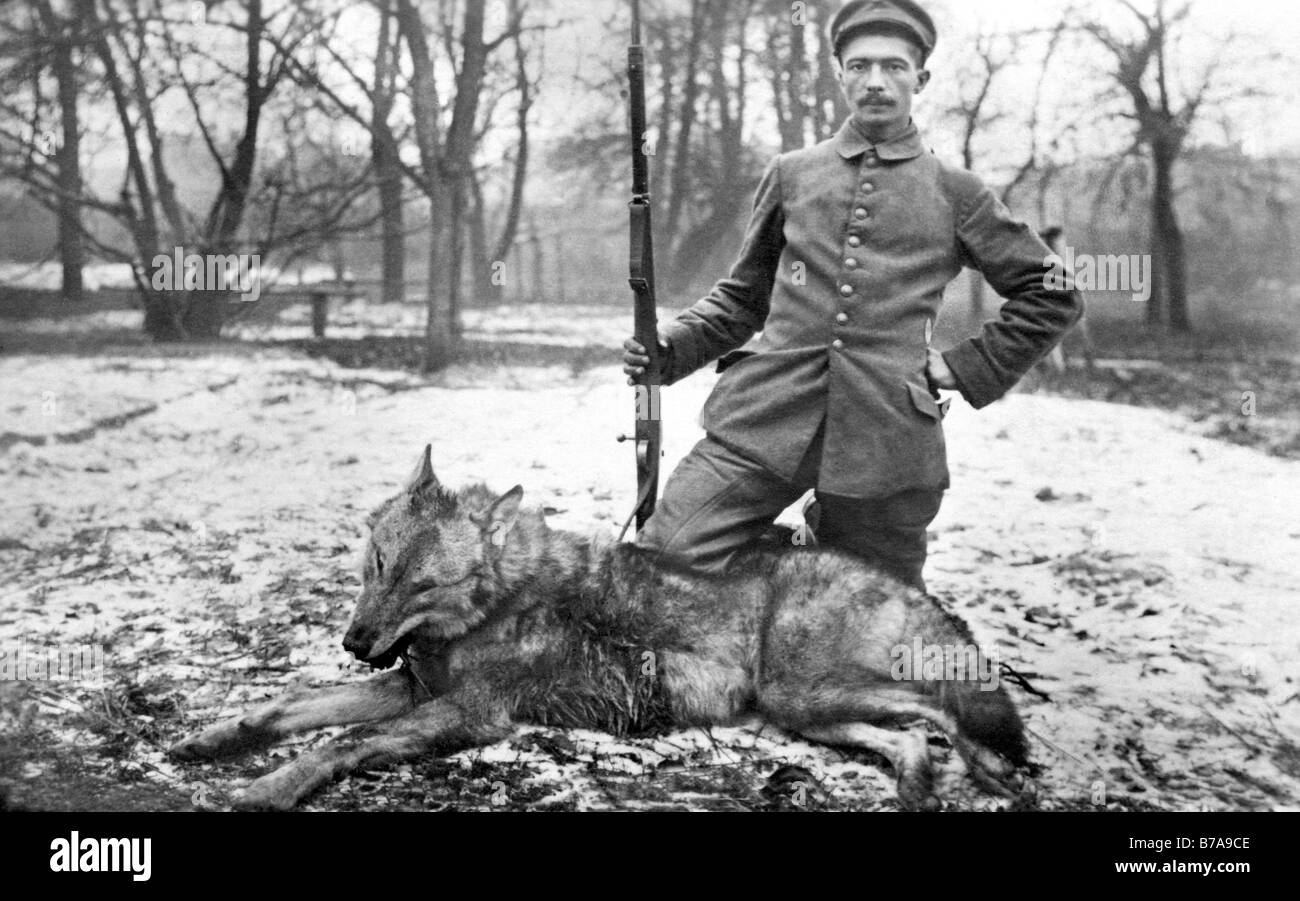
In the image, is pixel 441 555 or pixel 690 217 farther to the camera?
pixel 690 217

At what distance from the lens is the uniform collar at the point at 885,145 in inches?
126

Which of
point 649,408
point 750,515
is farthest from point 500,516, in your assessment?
point 750,515

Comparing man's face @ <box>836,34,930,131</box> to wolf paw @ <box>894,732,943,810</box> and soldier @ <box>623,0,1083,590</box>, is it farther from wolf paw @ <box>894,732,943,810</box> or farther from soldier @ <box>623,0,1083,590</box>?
wolf paw @ <box>894,732,943,810</box>

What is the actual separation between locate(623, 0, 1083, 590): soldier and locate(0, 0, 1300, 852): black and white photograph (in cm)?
1

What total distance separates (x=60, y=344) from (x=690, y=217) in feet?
7.64

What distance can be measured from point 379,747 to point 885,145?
2.21 meters

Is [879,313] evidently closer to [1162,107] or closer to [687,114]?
[687,114]

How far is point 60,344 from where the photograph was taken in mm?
3986

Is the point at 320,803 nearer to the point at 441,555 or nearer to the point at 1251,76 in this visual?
the point at 441,555

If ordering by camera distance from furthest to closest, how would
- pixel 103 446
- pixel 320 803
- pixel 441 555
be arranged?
pixel 103 446, pixel 441 555, pixel 320 803

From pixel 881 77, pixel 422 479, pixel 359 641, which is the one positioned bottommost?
pixel 359 641

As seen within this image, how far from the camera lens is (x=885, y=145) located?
3209 mm

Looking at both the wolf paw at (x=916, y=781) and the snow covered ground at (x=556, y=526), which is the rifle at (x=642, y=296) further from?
the wolf paw at (x=916, y=781)
